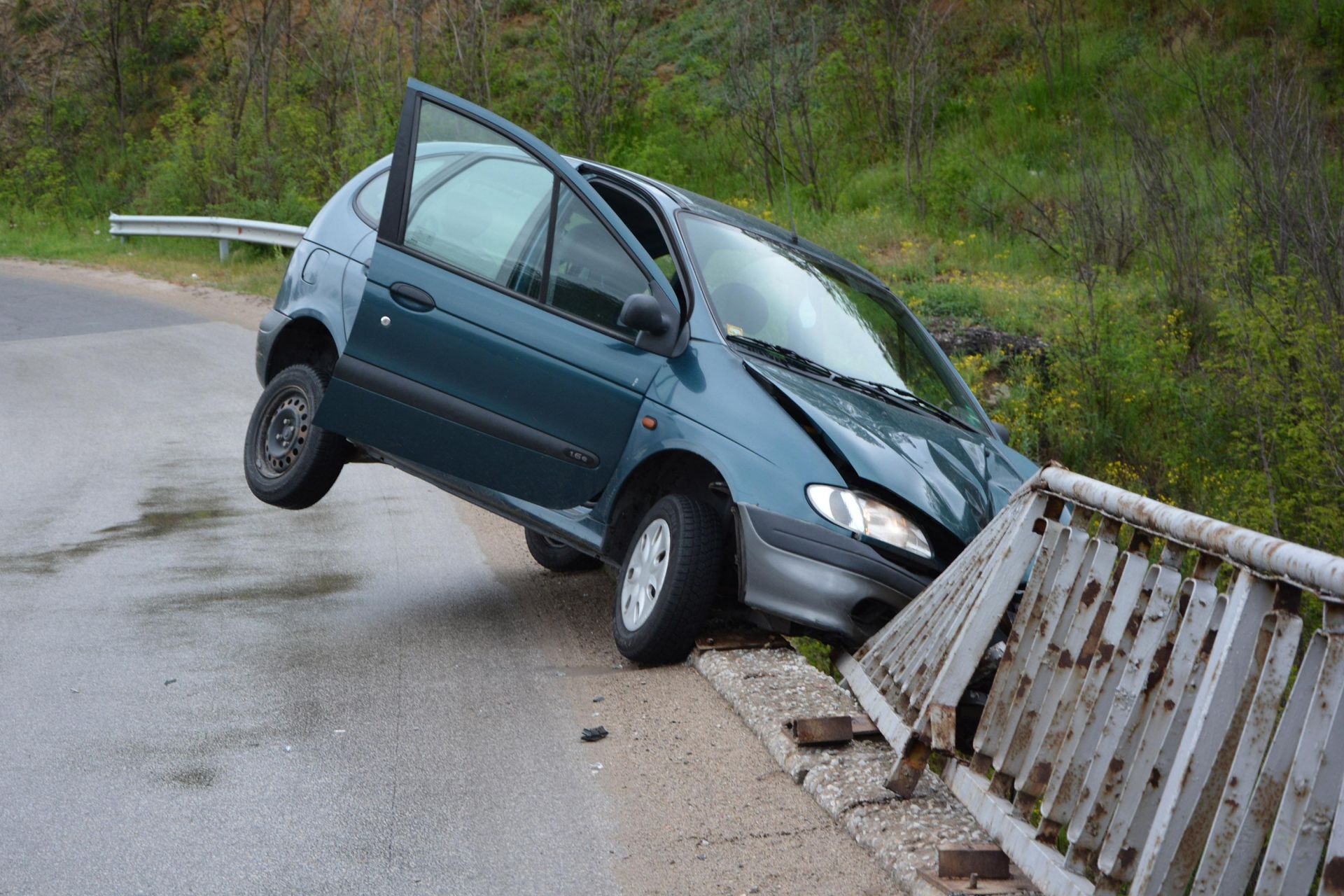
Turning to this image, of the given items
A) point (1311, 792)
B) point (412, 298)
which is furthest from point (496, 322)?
point (1311, 792)

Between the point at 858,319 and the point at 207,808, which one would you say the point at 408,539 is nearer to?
the point at 858,319

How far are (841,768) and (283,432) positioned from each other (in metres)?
3.59

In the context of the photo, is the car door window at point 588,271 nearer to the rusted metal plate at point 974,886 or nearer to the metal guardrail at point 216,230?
the rusted metal plate at point 974,886

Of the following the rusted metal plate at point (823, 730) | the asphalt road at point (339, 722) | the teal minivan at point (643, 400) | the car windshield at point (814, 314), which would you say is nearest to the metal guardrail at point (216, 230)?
the asphalt road at point (339, 722)

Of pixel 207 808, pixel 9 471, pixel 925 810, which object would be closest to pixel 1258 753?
pixel 925 810

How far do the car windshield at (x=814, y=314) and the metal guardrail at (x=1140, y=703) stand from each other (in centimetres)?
196

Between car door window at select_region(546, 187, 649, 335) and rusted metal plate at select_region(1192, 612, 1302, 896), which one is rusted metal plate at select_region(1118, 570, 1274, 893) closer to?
rusted metal plate at select_region(1192, 612, 1302, 896)

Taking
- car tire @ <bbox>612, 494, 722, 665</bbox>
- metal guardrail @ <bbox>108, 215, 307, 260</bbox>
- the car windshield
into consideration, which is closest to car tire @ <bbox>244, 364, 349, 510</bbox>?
car tire @ <bbox>612, 494, 722, 665</bbox>

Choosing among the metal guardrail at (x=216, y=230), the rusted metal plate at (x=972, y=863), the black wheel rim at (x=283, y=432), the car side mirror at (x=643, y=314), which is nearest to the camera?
the rusted metal plate at (x=972, y=863)

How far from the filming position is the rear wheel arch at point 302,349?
6.74 metres

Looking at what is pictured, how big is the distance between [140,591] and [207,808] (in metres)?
2.81

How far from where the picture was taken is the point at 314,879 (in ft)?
11.6

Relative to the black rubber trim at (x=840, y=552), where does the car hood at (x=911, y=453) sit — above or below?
above

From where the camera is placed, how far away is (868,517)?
5.02 m
